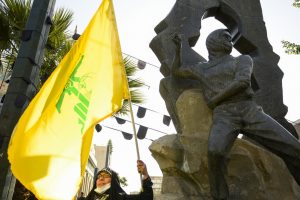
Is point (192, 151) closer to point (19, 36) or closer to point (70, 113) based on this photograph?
point (70, 113)

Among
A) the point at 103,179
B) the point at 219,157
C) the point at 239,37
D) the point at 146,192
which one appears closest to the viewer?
the point at 219,157

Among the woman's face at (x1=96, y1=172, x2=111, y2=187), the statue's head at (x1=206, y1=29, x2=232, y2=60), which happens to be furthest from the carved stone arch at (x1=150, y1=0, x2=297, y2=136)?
the woman's face at (x1=96, y1=172, x2=111, y2=187)

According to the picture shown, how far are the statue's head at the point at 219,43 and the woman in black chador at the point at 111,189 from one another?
4.81 feet

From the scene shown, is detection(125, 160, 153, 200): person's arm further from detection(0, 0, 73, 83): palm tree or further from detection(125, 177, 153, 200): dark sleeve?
detection(0, 0, 73, 83): palm tree

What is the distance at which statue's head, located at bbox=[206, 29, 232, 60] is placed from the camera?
3545 mm

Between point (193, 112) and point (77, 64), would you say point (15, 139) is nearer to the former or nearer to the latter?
point (77, 64)

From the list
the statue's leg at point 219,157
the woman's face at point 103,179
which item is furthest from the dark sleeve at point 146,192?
the statue's leg at point 219,157

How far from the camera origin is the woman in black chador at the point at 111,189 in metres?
3.30

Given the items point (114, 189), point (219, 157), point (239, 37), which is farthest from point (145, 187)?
point (239, 37)

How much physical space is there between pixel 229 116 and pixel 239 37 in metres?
2.05

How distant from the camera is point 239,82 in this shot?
10.4 ft

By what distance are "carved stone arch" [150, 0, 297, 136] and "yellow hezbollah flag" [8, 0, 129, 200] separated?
86 cm

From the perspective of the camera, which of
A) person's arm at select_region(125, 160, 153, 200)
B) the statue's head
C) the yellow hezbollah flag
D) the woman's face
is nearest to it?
the yellow hezbollah flag

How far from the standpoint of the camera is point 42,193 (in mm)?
2697
